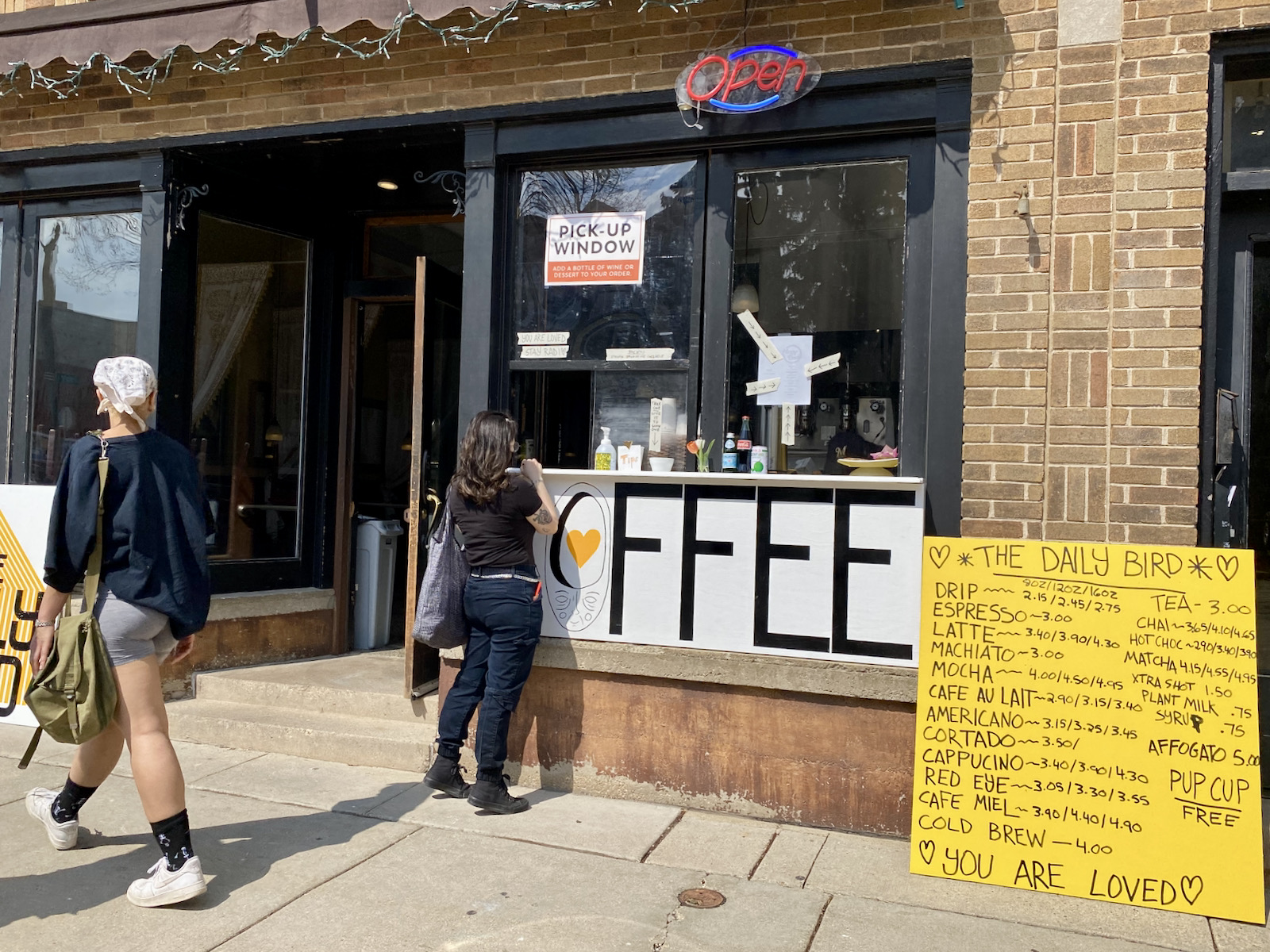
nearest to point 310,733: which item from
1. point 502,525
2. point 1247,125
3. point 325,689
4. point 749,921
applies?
point 325,689

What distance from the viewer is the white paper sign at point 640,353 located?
5102 mm

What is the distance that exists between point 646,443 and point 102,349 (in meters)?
3.73

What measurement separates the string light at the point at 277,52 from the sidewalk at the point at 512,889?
12.2 feet

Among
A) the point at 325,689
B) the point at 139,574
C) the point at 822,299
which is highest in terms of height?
the point at 822,299

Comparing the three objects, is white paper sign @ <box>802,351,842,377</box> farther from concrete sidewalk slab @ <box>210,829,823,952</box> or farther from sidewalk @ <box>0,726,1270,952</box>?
concrete sidewalk slab @ <box>210,829,823,952</box>

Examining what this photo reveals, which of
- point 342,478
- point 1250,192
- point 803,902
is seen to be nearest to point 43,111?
point 342,478

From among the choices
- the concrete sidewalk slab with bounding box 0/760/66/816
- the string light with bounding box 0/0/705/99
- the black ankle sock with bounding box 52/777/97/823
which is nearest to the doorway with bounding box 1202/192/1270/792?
the string light with bounding box 0/0/705/99

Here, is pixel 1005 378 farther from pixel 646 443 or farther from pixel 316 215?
pixel 316 215

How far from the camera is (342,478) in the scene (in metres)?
6.91

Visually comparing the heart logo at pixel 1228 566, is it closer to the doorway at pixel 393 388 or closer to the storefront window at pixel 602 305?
the storefront window at pixel 602 305

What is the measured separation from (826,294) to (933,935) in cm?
Answer: 286

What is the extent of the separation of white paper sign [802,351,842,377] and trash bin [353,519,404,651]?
349 cm

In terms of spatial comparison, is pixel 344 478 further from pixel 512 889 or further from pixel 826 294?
pixel 512 889

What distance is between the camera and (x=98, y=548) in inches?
140
